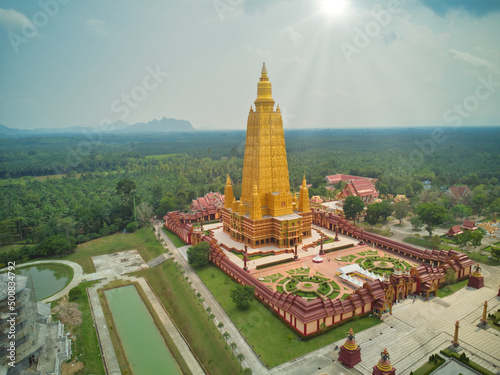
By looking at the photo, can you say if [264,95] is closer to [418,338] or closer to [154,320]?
[154,320]

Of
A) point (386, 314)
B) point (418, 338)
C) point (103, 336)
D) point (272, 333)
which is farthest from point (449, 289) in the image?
point (103, 336)

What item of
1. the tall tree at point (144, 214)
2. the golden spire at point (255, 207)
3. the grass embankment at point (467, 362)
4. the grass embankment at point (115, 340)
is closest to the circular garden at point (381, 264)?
the grass embankment at point (467, 362)

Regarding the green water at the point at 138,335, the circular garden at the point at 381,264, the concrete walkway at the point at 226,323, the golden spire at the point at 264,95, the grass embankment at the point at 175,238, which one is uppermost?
the golden spire at the point at 264,95

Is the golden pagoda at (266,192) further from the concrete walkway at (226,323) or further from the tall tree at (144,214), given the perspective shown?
the tall tree at (144,214)

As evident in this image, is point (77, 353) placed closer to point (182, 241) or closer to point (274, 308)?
point (274, 308)

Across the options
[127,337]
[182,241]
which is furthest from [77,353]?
[182,241]

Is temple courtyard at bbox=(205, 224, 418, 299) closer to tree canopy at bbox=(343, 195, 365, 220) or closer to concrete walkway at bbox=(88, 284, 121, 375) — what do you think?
tree canopy at bbox=(343, 195, 365, 220)
